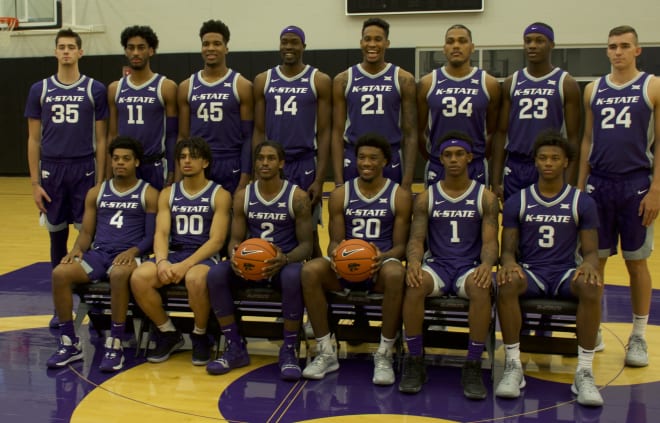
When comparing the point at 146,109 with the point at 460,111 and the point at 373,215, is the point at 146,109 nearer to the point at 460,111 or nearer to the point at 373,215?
the point at 373,215

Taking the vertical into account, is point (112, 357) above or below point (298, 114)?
below

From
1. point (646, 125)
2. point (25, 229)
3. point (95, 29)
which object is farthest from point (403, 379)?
point (95, 29)

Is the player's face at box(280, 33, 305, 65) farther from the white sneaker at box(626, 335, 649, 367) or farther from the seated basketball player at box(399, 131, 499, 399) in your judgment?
the white sneaker at box(626, 335, 649, 367)

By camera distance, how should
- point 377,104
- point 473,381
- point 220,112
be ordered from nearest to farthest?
point 473,381, point 377,104, point 220,112

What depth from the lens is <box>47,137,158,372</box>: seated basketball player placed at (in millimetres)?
4070

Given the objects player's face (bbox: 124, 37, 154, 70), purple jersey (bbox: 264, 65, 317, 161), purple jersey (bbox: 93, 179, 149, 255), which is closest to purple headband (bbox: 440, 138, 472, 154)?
purple jersey (bbox: 264, 65, 317, 161)

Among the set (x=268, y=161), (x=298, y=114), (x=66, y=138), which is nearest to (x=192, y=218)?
(x=268, y=161)

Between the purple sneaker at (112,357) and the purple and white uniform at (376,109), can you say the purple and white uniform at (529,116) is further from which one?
the purple sneaker at (112,357)

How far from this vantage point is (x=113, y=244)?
171 inches

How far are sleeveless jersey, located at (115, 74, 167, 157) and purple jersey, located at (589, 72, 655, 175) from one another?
272 centimetres

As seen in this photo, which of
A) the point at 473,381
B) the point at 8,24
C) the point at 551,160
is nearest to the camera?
the point at 473,381

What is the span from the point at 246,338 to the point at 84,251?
114 cm

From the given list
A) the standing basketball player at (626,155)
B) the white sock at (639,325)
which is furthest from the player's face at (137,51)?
the white sock at (639,325)

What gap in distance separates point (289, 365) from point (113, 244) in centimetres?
135
